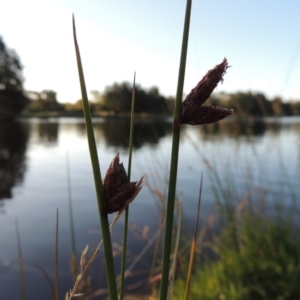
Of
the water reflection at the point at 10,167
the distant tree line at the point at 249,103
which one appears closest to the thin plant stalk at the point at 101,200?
the distant tree line at the point at 249,103

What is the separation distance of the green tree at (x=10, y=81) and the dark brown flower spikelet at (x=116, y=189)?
29415mm

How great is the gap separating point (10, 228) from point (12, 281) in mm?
1361

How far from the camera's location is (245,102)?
3514mm

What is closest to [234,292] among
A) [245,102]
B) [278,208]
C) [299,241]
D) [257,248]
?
[257,248]

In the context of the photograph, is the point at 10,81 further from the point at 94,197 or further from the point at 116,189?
the point at 116,189

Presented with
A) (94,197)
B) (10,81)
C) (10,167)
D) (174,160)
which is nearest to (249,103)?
(94,197)

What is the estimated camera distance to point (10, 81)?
27781 millimetres

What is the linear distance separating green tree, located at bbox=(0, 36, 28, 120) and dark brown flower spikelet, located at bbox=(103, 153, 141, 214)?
2941cm

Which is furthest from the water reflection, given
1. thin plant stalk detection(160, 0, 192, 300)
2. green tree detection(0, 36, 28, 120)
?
green tree detection(0, 36, 28, 120)

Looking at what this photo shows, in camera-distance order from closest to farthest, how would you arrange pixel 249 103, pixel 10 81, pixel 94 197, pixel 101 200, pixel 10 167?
pixel 101 200
pixel 249 103
pixel 94 197
pixel 10 167
pixel 10 81

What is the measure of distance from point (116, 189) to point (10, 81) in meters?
29.8

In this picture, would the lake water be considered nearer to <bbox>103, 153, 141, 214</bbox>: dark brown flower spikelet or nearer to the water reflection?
the water reflection

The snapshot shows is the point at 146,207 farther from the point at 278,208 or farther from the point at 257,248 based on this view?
the point at 257,248

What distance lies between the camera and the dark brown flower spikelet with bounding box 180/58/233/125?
286 mm
